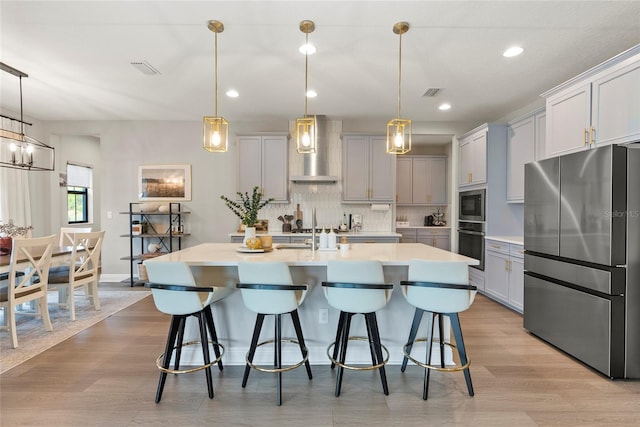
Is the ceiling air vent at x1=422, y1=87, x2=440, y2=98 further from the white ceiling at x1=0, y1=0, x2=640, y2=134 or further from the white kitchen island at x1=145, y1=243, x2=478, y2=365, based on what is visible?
the white kitchen island at x1=145, y1=243, x2=478, y2=365

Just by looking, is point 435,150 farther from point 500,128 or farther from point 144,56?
point 144,56

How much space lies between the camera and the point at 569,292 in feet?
8.77

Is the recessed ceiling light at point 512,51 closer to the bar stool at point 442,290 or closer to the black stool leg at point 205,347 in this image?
the bar stool at point 442,290

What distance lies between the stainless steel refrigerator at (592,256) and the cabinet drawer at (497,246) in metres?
0.98

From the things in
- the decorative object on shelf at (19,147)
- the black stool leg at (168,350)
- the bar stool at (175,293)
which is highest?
the decorative object on shelf at (19,147)

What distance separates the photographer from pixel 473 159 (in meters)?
4.84

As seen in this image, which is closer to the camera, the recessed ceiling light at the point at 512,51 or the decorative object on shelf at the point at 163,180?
the recessed ceiling light at the point at 512,51

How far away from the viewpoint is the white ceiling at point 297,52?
94.7 inches

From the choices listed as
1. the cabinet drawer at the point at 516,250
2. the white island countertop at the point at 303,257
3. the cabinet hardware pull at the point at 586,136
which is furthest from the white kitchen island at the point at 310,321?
the cabinet drawer at the point at 516,250

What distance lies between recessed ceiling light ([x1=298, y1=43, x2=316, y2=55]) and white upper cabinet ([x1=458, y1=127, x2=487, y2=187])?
2.88 metres

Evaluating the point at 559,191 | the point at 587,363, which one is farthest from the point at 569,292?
the point at 559,191

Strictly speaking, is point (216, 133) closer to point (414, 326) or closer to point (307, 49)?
point (307, 49)

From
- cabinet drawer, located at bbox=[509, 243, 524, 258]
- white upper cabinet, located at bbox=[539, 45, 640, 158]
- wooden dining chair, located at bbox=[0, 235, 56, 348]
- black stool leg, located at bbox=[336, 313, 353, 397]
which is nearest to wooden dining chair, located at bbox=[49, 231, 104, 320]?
wooden dining chair, located at bbox=[0, 235, 56, 348]

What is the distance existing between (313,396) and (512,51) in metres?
3.41
